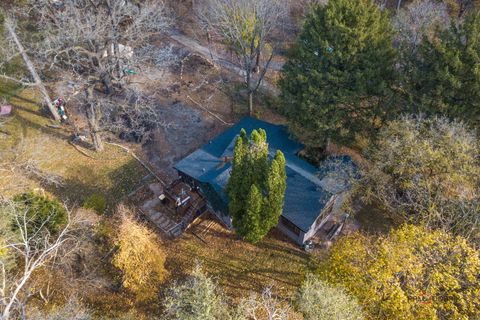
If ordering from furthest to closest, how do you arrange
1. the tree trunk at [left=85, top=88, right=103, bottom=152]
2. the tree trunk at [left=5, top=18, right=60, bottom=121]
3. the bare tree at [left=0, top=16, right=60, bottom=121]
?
the tree trunk at [left=5, top=18, right=60, bottom=121] → the tree trunk at [left=85, top=88, right=103, bottom=152] → the bare tree at [left=0, top=16, right=60, bottom=121]

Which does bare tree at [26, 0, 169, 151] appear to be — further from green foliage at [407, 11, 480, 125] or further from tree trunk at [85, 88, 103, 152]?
green foliage at [407, 11, 480, 125]

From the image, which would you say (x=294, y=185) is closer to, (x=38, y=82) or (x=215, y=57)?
(x=38, y=82)

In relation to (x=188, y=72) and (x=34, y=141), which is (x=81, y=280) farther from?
(x=188, y=72)

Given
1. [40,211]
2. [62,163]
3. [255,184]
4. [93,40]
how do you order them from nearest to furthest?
1. [255,184]
2. [40,211]
3. [93,40]
4. [62,163]

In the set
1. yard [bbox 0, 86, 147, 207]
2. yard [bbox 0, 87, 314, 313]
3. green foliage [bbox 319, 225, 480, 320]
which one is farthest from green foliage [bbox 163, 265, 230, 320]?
yard [bbox 0, 86, 147, 207]

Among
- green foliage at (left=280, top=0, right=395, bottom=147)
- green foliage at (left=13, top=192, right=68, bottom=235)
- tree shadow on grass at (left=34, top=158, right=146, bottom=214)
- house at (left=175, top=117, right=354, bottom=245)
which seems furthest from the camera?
tree shadow on grass at (left=34, top=158, right=146, bottom=214)

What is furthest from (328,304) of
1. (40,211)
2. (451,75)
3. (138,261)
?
(40,211)

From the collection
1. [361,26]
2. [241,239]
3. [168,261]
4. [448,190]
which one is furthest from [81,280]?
[361,26]
